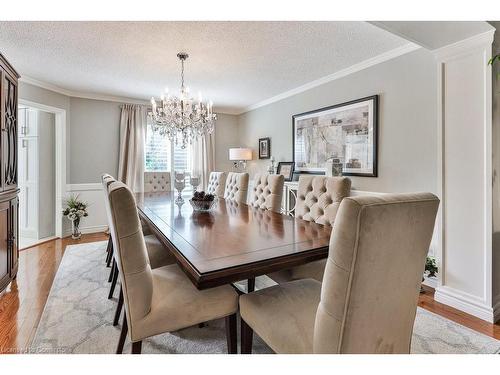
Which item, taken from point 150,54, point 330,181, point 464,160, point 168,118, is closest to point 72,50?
point 150,54

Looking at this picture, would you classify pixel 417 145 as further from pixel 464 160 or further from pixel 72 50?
pixel 72 50

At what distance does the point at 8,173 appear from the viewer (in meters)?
2.50

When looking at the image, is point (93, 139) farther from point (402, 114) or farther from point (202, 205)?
point (402, 114)

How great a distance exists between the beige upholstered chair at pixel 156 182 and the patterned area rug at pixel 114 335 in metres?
1.86

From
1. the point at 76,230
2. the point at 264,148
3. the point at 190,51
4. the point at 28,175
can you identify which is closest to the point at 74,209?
the point at 76,230

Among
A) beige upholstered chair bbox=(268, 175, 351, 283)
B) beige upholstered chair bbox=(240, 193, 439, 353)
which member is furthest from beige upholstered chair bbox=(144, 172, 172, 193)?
beige upholstered chair bbox=(240, 193, 439, 353)

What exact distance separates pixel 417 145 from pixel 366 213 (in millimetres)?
2364

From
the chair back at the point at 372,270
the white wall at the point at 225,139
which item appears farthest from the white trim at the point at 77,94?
the chair back at the point at 372,270

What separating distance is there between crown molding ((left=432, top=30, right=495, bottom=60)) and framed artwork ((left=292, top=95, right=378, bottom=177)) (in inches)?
33.7

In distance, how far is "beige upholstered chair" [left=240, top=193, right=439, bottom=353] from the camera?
0.85m

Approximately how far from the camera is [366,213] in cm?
83

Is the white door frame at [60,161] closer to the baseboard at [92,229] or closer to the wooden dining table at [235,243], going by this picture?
the baseboard at [92,229]

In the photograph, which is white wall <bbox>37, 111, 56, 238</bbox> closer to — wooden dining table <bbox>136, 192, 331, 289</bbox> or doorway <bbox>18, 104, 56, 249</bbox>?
doorway <bbox>18, 104, 56, 249</bbox>

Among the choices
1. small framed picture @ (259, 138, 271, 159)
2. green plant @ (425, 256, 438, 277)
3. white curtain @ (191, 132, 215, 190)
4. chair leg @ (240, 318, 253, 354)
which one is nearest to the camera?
chair leg @ (240, 318, 253, 354)
